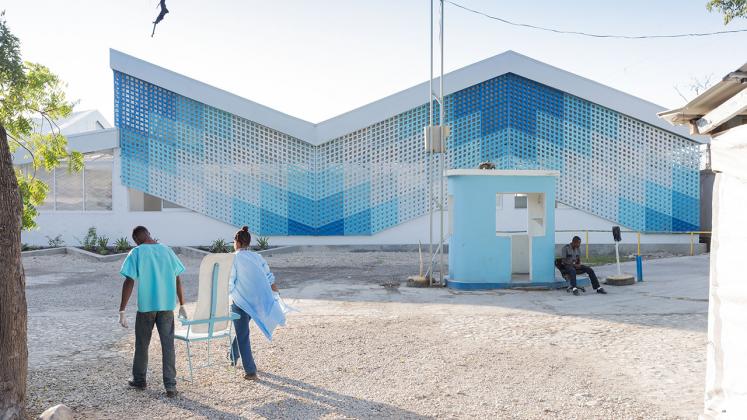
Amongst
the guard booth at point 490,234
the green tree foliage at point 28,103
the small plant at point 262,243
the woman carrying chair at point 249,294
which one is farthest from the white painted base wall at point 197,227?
the woman carrying chair at point 249,294

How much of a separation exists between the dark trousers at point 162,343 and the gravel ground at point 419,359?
0.16 meters

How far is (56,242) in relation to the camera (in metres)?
21.6

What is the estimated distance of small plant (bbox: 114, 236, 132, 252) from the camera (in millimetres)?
20641

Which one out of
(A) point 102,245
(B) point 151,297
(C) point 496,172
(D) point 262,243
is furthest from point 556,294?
(A) point 102,245

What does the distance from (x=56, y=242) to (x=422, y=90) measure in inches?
500

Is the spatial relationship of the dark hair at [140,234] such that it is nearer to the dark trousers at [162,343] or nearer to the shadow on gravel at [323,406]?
the dark trousers at [162,343]

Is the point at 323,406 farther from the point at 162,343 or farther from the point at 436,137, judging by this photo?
the point at 436,137

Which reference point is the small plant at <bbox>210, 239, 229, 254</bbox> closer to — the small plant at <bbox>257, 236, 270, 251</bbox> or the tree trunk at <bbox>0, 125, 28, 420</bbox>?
the small plant at <bbox>257, 236, 270, 251</bbox>

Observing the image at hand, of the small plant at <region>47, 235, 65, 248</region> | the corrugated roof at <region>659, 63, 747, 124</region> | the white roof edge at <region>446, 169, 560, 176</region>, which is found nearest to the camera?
the corrugated roof at <region>659, 63, 747, 124</region>

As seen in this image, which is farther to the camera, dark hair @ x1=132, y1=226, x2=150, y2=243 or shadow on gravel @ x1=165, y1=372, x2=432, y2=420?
dark hair @ x1=132, y1=226, x2=150, y2=243

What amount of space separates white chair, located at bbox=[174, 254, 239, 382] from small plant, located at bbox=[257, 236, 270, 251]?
14.8 metres

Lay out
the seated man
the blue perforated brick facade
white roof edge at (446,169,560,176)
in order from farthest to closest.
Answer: the blue perforated brick facade < white roof edge at (446,169,560,176) < the seated man

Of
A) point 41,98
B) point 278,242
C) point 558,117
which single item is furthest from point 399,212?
point 41,98

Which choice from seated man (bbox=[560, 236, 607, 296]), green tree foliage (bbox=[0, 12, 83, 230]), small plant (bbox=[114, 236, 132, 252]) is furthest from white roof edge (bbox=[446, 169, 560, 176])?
small plant (bbox=[114, 236, 132, 252])
